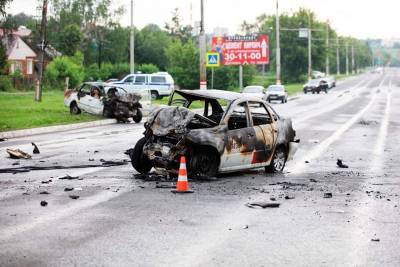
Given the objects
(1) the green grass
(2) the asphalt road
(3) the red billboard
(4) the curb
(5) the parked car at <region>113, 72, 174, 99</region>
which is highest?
(3) the red billboard

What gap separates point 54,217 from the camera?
10203 millimetres

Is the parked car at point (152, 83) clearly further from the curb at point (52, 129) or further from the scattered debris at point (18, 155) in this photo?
the scattered debris at point (18, 155)

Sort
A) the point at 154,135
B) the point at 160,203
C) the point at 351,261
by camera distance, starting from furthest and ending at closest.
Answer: the point at 154,135, the point at 160,203, the point at 351,261

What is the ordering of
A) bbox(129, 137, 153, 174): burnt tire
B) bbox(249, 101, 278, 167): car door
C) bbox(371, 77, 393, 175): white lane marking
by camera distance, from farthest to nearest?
1. bbox(371, 77, 393, 175): white lane marking
2. bbox(249, 101, 278, 167): car door
3. bbox(129, 137, 153, 174): burnt tire

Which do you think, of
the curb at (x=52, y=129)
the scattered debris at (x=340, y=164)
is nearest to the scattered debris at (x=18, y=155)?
the scattered debris at (x=340, y=164)

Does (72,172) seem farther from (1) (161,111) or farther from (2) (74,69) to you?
(2) (74,69)

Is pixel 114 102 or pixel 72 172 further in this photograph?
pixel 114 102

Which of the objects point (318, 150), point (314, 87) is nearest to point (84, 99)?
point (318, 150)

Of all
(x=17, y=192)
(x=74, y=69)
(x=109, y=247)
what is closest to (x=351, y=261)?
(x=109, y=247)

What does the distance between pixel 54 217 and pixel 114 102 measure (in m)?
25.1

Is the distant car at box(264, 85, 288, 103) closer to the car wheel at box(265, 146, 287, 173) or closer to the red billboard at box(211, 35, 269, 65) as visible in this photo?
the red billboard at box(211, 35, 269, 65)

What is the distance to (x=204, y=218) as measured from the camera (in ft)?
33.5

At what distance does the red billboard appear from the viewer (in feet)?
249

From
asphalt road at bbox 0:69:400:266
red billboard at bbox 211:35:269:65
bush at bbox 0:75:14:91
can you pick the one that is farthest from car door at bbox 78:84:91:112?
red billboard at bbox 211:35:269:65
